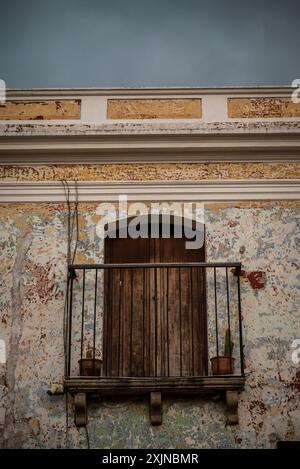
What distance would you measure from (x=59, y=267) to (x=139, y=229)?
118cm

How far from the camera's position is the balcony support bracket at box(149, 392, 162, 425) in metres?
9.31

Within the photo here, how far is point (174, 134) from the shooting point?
10.5m

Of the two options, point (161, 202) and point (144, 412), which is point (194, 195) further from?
point (144, 412)

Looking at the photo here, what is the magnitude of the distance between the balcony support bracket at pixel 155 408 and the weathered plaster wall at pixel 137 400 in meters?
0.10

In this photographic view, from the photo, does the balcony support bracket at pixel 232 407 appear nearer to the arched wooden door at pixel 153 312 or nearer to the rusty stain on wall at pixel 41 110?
the arched wooden door at pixel 153 312

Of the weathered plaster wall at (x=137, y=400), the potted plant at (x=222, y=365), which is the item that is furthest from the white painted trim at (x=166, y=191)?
the potted plant at (x=222, y=365)

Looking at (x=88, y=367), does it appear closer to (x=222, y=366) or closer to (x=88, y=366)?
(x=88, y=366)

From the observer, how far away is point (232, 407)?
9344mm

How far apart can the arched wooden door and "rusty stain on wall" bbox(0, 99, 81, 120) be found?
1.86m

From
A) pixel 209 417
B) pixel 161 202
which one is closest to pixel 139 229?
pixel 161 202

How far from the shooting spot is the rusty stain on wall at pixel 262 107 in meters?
10.8

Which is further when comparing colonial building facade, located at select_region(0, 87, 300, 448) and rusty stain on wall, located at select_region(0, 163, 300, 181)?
rusty stain on wall, located at select_region(0, 163, 300, 181)

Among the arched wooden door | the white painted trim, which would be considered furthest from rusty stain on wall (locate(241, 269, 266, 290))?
the white painted trim

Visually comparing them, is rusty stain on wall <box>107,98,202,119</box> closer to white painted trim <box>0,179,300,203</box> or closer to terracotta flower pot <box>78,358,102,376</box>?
white painted trim <box>0,179,300,203</box>
